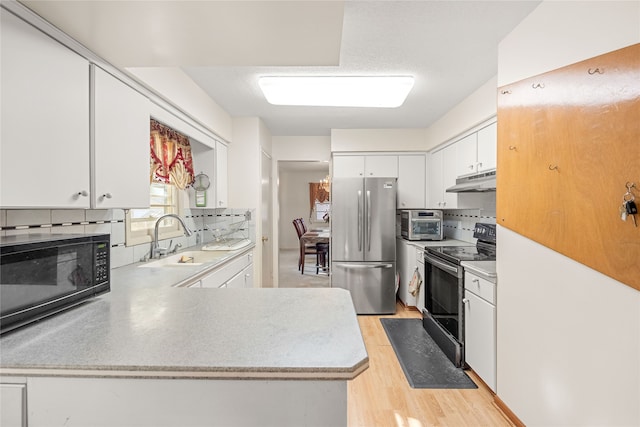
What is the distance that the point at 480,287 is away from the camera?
6.88 feet

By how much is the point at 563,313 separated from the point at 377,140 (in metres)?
3.08

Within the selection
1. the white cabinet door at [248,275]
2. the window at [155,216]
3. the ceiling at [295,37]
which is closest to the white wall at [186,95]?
the ceiling at [295,37]

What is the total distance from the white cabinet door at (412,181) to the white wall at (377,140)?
15 centimetres

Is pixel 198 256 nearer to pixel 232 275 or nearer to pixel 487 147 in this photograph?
pixel 232 275

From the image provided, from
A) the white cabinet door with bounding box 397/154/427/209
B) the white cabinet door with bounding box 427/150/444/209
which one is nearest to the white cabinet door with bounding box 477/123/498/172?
the white cabinet door with bounding box 427/150/444/209

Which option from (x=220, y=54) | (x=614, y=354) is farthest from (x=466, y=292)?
(x=220, y=54)

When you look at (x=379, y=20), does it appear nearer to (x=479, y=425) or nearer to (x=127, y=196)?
(x=127, y=196)

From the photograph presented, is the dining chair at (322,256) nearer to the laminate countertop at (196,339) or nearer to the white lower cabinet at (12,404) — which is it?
the laminate countertop at (196,339)

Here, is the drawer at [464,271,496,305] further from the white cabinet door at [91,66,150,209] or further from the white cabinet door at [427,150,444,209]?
the white cabinet door at [91,66,150,209]

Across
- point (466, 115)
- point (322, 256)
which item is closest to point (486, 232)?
point (466, 115)

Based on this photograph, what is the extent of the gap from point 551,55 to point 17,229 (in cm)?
270

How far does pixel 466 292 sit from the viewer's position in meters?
2.29

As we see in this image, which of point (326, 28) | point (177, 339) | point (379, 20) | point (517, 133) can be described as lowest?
point (177, 339)

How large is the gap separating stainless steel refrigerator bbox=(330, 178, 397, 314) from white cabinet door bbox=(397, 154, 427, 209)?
0.40 meters
